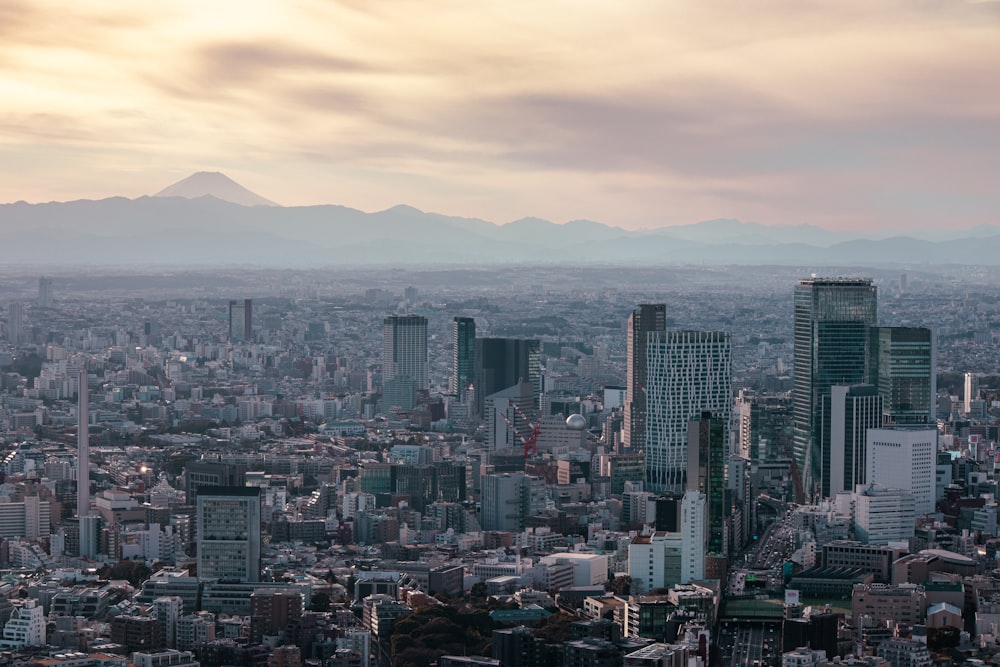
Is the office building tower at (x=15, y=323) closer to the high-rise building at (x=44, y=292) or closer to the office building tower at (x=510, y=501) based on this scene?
the high-rise building at (x=44, y=292)

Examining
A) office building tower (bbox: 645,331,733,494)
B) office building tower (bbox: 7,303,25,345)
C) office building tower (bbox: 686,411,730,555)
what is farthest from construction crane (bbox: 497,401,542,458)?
office building tower (bbox: 7,303,25,345)

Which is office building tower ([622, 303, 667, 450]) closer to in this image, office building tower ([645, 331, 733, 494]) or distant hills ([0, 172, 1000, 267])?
office building tower ([645, 331, 733, 494])

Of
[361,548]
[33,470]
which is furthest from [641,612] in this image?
[33,470]

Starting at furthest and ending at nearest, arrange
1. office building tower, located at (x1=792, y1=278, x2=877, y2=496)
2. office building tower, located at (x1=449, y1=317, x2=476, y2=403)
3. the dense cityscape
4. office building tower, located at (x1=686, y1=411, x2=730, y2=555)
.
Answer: office building tower, located at (x1=449, y1=317, x2=476, y2=403) → office building tower, located at (x1=792, y1=278, x2=877, y2=496) → office building tower, located at (x1=686, y1=411, x2=730, y2=555) → the dense cityscape

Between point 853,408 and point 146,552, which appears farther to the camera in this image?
point 853,408

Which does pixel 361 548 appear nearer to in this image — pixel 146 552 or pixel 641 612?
pixel 146 552
